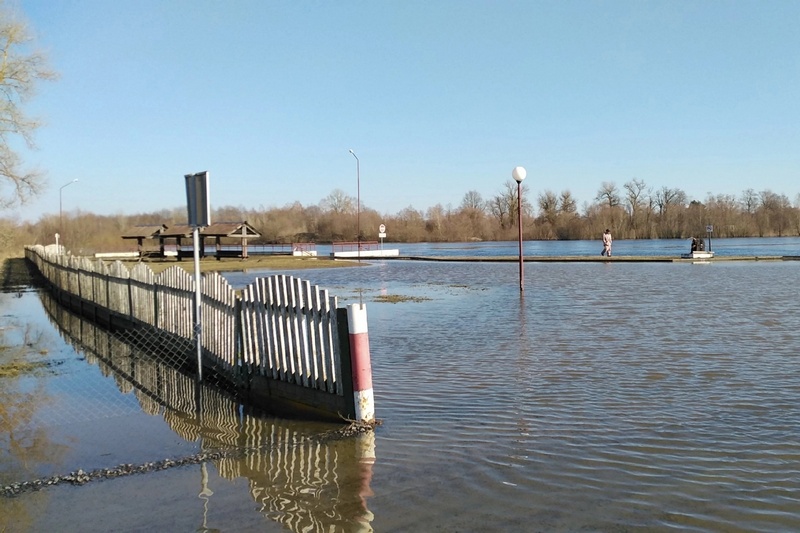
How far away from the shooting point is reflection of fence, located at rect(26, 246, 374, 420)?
7.11 meters

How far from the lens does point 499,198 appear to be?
544 feet

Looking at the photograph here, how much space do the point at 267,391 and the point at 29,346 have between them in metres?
7.99

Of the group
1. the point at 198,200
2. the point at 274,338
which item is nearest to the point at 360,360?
the point at 274,338

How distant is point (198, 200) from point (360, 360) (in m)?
3.47

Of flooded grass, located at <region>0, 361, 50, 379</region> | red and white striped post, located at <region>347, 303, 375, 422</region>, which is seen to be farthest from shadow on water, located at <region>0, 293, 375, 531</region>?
flooded grass, located at <region>0, 361, 50, 379</region>

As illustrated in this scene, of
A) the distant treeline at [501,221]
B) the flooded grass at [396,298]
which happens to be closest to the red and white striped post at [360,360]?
the flooded grass at [396,298]

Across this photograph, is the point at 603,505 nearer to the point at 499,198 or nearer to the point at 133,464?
the point at 133,464

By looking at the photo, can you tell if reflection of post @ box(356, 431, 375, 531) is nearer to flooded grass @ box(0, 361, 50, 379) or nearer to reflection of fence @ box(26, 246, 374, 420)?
reflection of fence @ box(26, 246, 374, 420)

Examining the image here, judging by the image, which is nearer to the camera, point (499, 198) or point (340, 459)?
point (340, 459)

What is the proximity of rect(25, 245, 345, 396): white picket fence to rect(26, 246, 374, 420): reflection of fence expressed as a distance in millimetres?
10

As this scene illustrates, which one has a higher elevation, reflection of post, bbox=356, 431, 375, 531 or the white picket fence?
the white picket fence

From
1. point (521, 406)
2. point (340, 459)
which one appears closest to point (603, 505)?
point (340, 459)

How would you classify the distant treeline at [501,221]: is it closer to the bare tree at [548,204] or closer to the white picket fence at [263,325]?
the bare tree at [548,204]

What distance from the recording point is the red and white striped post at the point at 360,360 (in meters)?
6.75
